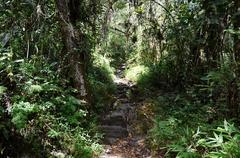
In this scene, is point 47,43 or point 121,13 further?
point 121,13

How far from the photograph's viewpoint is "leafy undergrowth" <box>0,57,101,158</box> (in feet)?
18.7

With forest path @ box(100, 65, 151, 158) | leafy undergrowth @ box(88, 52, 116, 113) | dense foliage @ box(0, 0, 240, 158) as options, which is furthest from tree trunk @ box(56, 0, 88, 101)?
leafy undergrowth @ box(88, 52, 116, 113)

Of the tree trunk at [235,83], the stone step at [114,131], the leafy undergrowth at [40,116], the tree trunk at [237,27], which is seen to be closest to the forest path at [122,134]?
the stone step at [114,131]

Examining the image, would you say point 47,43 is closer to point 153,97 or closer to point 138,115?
point 138,115

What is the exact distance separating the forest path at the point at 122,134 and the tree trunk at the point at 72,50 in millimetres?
1261

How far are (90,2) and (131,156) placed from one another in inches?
169

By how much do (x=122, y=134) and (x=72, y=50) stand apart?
256 centimetres

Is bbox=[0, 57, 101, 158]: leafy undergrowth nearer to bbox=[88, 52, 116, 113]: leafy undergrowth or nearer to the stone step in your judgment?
the stone step

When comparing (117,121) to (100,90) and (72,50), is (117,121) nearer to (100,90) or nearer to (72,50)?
(100,90)

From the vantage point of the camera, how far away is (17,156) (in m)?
5.66

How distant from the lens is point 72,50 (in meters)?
7.78

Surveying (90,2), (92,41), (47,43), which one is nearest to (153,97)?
(92,41)

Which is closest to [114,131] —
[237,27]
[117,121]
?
[117,121]

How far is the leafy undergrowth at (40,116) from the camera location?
18.7ft
